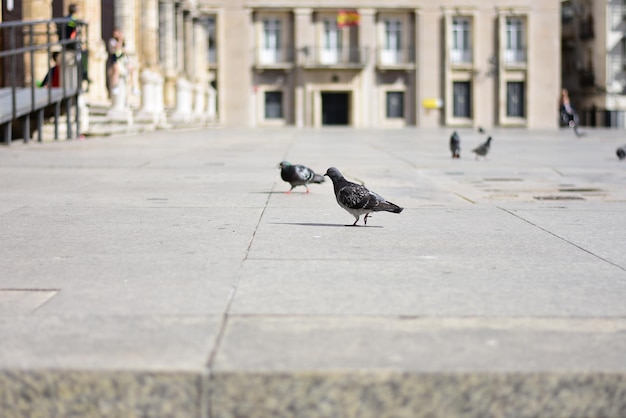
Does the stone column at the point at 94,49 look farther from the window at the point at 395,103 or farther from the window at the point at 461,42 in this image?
the window at the point at 461,42

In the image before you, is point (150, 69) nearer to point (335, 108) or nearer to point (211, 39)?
point (211, 39)

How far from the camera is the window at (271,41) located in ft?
197

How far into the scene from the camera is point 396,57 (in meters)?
60.5

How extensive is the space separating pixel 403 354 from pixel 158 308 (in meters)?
1.25

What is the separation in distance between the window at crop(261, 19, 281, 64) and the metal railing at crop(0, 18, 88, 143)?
36.2 metres

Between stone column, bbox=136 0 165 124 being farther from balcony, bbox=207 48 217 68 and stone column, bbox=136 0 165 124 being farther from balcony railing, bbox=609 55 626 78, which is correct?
balcony railing, bbox=609 55 626 78

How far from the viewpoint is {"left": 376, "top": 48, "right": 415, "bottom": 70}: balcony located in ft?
197

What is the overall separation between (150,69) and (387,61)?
1150 inches

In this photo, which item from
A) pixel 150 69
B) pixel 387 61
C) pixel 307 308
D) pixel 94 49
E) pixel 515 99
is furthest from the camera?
pixel 515 99

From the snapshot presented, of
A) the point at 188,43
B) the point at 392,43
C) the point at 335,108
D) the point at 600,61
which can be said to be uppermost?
the point at 392,43

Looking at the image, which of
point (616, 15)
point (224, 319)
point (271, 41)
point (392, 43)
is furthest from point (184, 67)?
point (224, 319)

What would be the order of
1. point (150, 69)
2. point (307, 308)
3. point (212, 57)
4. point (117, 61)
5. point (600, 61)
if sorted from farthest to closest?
point (600, 61) < point (212, 57) < point (150, 69) < point (117, 61) < point (307, 308)

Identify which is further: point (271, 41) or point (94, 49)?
point (271, 41)

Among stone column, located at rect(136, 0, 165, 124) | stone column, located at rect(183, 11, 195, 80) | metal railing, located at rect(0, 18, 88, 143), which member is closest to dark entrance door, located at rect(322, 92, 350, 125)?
stone column, located at rect(183, 11, 195, 80)
